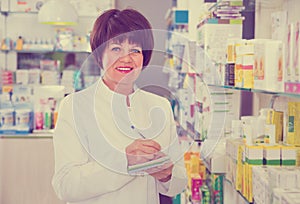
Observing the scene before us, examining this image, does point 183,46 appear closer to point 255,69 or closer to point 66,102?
point 255,69

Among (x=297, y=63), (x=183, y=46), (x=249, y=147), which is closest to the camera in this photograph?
(x=297, y=63)

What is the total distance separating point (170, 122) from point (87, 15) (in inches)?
183

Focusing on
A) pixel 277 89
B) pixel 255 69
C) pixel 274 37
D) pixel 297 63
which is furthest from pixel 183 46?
pixel 297 63

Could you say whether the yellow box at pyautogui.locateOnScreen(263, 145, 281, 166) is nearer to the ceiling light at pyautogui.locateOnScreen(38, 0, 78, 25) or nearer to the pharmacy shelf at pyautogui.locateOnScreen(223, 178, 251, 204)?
the pharmacy shelf at pyautogui.locateOnScreen(223, 178, 251, 204)

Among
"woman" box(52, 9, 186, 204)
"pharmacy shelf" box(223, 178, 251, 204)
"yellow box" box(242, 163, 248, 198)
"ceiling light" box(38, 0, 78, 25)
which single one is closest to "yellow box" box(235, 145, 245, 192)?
"yellow box" box(242, 163, 248, 198)

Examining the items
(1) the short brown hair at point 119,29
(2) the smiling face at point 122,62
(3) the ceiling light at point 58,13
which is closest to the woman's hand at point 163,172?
(2) the smiling face at point 122,62

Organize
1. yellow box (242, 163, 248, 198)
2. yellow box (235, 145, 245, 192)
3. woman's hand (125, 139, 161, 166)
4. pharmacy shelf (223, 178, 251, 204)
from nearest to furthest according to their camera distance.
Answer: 1. woman's hand (125, 139, 161, 166)
2. yellow box (242, 163, 248, 198)
3. yellow box (235, 145, 245, 192)
4. pharmacy shelf (223, 178, 251, 204)

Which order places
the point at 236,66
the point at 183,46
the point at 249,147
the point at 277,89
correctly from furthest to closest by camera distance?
1. the point at 183,46
2. the point at 236,66
3. the point at 249,147
4. the point at 277,89

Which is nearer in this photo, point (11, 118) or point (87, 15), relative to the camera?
point (11, 118)

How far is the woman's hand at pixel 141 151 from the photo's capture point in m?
1.89

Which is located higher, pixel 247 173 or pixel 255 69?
pixel 255 69

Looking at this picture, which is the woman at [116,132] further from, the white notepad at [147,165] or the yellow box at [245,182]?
the yellow box at [245,182]

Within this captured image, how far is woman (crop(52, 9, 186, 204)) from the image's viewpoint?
198 cm

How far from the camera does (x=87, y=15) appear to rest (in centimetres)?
658
